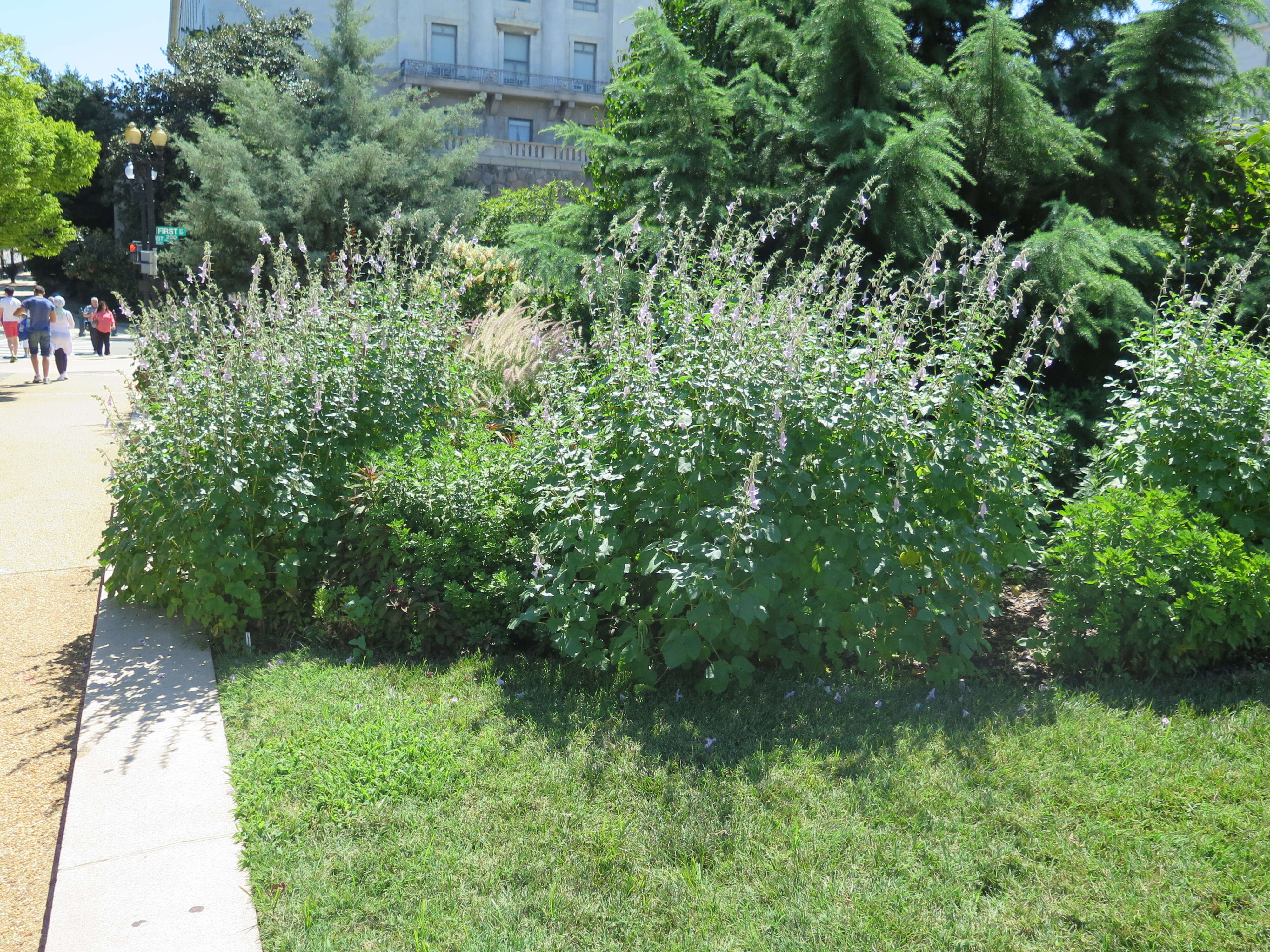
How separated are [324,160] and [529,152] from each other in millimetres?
17925

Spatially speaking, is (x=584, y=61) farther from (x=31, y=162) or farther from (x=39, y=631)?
(x=39, y=631)

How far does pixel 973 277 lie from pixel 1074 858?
3.27 meters

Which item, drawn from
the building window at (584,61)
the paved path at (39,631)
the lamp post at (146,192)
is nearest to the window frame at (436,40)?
the building window at (584,61)

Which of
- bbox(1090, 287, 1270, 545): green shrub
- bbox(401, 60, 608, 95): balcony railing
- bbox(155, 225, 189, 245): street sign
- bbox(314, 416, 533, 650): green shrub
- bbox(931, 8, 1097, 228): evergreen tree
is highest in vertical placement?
bbox(401, 60, 608, 95): balcony railing

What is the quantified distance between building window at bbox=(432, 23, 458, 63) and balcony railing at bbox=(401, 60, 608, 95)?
266 mm

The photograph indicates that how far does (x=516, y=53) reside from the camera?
124 ft

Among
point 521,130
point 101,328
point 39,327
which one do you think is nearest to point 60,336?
point 39,327

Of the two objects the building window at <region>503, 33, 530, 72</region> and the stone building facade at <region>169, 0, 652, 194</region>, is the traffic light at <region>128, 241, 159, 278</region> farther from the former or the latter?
the building window at <region>503, 33, 530, 72</region>

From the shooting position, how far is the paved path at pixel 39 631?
3127 mm

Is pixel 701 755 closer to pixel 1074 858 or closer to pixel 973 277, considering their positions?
pixel 1074 858

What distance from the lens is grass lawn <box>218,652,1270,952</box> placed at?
2.61 meters

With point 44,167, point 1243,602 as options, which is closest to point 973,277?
point 1243,602

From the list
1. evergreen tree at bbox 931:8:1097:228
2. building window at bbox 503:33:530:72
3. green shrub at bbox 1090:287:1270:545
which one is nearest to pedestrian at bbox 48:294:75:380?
evergreen tree at bbox 931:8:1097:228

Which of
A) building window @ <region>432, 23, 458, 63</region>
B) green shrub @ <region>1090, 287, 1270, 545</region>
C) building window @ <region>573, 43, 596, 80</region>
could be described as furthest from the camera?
building window @ <region>573, 43, 596, 80</region>
